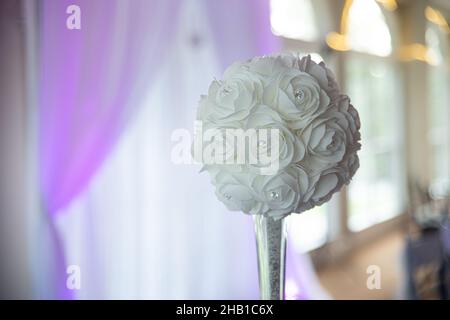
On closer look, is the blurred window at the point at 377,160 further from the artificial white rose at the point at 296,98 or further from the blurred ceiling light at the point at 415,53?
the artificial white rose at the point at 296,98

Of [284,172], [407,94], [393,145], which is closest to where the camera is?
[284,172]

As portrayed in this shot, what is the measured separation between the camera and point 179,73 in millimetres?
1066

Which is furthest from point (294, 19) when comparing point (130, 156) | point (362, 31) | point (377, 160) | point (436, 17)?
point (130, 156)

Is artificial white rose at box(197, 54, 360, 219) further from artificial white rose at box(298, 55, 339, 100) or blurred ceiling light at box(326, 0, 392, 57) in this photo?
blurred ceiling light at box(326, 0, 392, 57)

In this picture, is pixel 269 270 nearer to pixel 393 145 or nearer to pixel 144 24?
pixel 144 24

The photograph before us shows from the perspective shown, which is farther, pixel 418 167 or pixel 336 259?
pixel 418 167

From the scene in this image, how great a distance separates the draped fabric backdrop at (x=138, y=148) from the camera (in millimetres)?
962

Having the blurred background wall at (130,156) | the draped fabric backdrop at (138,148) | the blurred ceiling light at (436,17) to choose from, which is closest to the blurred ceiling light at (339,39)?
the blurred background wall at (130,156)

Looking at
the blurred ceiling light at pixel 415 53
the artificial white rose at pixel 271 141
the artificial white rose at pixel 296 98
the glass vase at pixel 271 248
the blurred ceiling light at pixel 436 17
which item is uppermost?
the blurred ceiling light at pixel 415 53

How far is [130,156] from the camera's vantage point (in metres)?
1.04

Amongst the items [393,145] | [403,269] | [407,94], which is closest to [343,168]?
[403,269]

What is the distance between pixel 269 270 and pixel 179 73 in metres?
0.55

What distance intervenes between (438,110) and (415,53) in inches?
23.6

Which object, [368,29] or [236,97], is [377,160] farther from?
[236,97]
